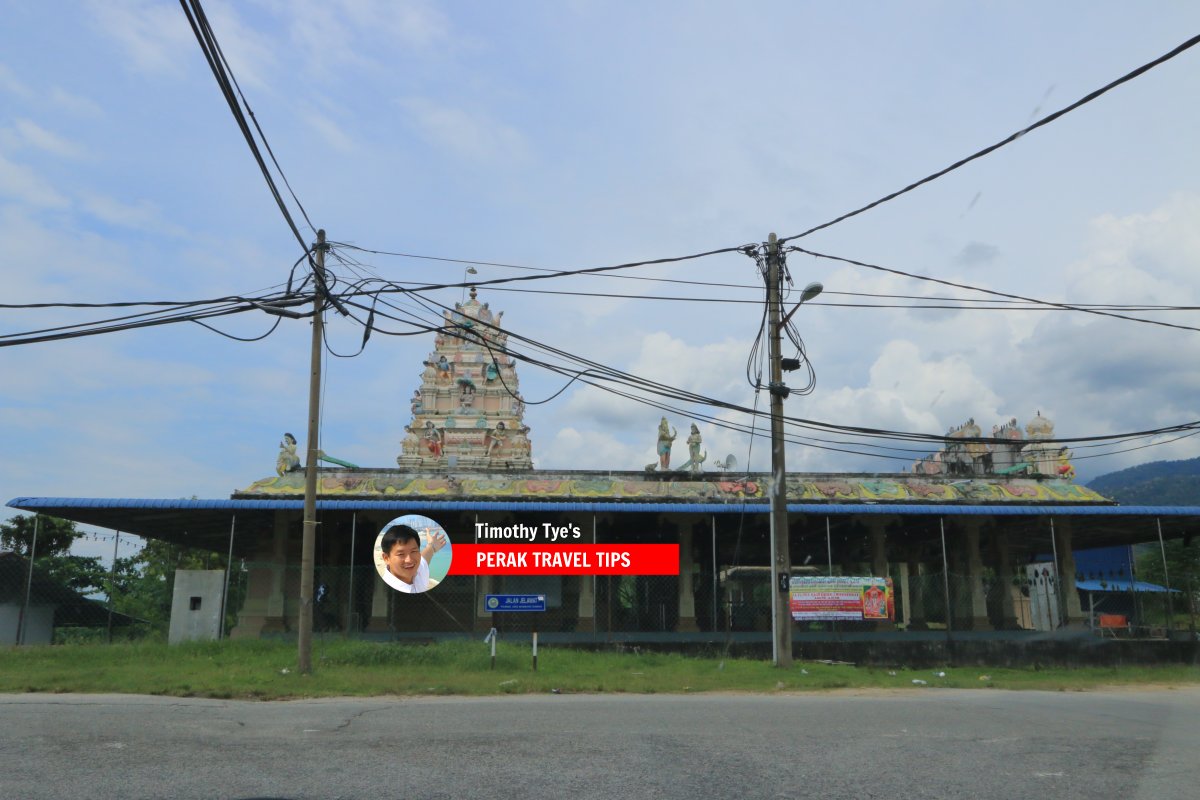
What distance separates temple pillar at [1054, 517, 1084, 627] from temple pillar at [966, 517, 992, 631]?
2.40m

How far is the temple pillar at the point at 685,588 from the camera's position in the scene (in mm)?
28250

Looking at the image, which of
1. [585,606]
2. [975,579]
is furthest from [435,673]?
[975,579]

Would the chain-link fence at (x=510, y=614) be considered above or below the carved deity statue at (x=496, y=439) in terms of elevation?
below

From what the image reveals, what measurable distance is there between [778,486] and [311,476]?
8829mm

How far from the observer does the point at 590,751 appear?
812 cm

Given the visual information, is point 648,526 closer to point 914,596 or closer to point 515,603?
point 914,596

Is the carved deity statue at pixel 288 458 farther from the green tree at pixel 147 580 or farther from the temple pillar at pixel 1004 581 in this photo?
the temple pillar at pixel 1004 581

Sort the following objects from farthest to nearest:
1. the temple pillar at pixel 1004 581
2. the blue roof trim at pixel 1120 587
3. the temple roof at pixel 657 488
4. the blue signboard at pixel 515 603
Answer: the blue roof trim at pixel 1120 587
the temple pillar at pixel 1004 581
the temple roof at pixel 657 488
the blue signboard at pixel 515 603

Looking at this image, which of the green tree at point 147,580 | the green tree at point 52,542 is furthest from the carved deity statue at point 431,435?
the green tree at point 52,542

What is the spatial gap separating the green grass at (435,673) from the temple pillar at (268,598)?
24.0 feet

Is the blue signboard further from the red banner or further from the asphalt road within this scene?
the asphalt road

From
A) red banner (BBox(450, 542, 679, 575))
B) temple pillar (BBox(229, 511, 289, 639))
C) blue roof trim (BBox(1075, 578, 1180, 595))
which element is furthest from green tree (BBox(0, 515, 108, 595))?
blue roof trim (BBox(1075, 578, 1180, 595))

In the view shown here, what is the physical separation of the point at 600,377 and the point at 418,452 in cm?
5377

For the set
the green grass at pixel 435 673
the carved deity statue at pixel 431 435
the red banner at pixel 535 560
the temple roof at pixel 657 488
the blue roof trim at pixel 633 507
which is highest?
the carved deity statue at pixel 431 435
